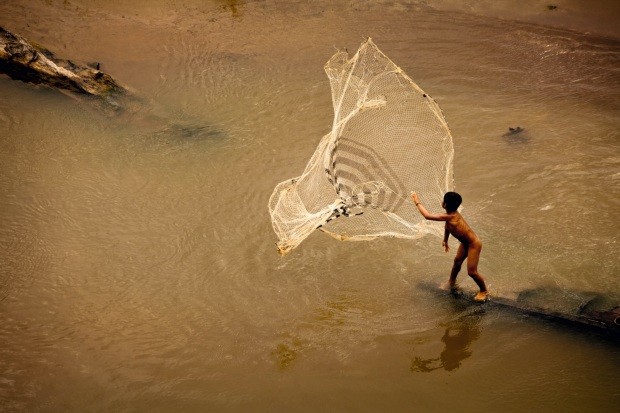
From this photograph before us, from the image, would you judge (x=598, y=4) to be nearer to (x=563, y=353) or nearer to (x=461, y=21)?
(x=461, y=21)

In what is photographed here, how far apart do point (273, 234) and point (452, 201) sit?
2.13 meters

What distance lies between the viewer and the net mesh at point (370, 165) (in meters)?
4.11

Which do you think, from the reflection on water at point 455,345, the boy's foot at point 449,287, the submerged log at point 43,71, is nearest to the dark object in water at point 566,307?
the boy's foot at point 449,287

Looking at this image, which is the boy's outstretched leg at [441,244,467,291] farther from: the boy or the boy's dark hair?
the boy's dark hair

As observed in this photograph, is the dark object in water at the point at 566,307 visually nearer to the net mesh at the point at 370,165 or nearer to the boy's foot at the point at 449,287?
the boy's foot at the point at 449,287

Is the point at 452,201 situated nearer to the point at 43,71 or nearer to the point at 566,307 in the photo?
the point at 566,307

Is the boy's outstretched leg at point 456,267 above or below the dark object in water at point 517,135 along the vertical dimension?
below

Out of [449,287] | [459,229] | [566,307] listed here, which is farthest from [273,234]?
[566,307]

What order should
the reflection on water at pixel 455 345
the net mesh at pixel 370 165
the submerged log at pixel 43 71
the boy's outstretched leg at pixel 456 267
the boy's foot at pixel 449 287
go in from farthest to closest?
the submerged log at pixel 43 71 → the boy's foot at pixel 449 287 → the net mesh at pixel 370 165 → the boy's outstretched leg at pixel 456 267 → the reflection on water at pixel 455 345

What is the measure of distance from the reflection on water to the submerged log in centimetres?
596

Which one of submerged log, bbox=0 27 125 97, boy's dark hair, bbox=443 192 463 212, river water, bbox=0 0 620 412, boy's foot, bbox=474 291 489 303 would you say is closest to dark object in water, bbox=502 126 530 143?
river water, bbox=0 0 620 412

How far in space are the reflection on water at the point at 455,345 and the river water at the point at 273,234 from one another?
18mm

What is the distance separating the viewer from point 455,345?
156 inches

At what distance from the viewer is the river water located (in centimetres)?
374
